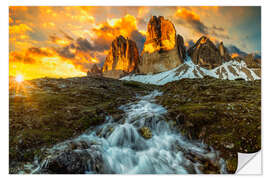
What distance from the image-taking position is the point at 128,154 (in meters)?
6.18

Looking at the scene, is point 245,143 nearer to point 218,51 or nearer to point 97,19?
point 97,19

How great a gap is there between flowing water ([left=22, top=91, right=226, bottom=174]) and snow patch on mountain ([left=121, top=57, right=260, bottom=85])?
145m

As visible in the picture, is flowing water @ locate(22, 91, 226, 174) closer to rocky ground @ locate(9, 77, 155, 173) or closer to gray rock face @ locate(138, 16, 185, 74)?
rocky ground @ locate(9, 77, 155, 173)

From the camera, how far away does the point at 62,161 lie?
190 inches

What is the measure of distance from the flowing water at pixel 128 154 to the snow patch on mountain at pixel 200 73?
144885mm

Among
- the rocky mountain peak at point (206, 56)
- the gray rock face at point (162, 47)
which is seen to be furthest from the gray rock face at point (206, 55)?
the gray rock face at point (162, 47)

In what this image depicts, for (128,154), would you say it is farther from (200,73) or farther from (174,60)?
(174,60)

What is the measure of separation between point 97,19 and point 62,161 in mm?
9475

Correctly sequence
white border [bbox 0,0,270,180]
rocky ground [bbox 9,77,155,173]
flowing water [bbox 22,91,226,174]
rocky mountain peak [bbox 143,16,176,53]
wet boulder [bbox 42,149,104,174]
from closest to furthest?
wet boulder [bbox 42,149,104,174]
flowing water [bbox 22,91,226,174]
rocky ground [bbox 9,77,155,173]
white border [bbox 0,0,270,180]
rocky mountain peak [bbox 143,16,176,53]

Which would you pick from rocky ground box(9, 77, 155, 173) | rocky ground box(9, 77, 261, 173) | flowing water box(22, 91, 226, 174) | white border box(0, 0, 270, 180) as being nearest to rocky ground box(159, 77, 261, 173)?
rocky ground box(9, 77, 261, 173)

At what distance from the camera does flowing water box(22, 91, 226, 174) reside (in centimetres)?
496

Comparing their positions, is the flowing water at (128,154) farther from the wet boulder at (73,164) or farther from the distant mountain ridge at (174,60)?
the distant mountain ridge at (174,60)
